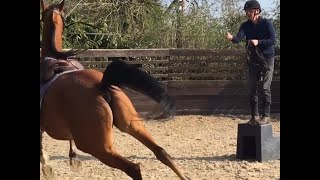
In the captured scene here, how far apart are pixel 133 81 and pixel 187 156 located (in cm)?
186

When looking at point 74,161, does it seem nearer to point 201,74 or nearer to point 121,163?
point 121,163

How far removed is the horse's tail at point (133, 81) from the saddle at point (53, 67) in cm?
40

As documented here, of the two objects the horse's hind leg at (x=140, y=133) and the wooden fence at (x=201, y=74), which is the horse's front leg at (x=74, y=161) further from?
the wooden fence at (x=201, y=74)

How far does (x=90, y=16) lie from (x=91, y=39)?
24 centimetres

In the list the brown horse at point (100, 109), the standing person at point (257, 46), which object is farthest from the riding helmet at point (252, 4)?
the brown horse at point (100, 109)

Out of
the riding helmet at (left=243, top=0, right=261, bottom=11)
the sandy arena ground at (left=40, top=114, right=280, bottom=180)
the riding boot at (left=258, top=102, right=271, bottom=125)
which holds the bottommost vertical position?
the sandy arena ground at (left=40, top=114, right=280, bottom=180)

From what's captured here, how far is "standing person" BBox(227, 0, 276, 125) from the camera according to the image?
15.7 ft

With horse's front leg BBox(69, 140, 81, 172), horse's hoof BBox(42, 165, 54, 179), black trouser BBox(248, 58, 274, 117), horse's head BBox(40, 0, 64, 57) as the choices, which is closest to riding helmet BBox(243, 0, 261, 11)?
black trouser BBox(248, 58, 274, 117)

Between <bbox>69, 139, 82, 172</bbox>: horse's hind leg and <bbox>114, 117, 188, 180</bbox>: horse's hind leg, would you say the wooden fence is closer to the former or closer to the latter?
<bbox>69, 139, 82, 172</bbox>: horse's hind leg

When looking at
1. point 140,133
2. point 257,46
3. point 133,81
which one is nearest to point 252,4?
point 257,46
